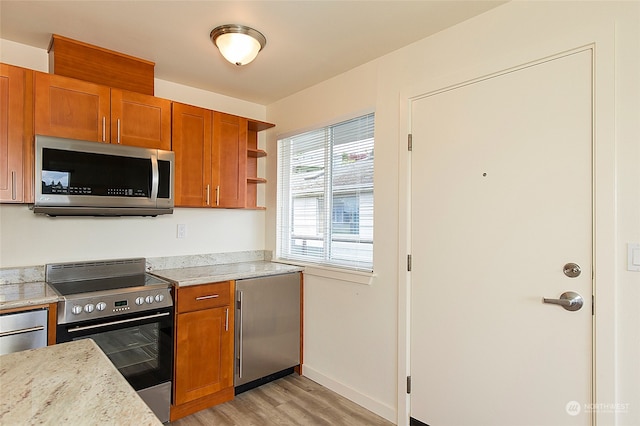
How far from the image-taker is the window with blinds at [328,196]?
2.65m

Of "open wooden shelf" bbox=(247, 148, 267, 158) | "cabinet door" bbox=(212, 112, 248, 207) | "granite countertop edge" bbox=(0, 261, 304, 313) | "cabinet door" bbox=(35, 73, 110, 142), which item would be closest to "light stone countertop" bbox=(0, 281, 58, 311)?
"granite countertop edge" bbox=(0, 261, 304, 313)

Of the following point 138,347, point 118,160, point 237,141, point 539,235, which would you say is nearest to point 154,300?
point 138,347

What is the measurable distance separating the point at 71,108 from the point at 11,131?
33cm

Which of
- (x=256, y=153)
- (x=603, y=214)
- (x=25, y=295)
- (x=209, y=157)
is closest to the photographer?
(x=603, y=214)

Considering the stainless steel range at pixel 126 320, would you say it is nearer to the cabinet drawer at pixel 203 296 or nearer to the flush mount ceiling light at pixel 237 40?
the cabinet drawer at pixel 203 296

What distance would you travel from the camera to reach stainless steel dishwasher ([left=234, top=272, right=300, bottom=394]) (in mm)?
2645

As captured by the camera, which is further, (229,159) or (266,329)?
(229,159)

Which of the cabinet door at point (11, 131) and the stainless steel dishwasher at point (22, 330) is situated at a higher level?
the cabinet door at point (11, 131)

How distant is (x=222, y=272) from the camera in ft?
8.90

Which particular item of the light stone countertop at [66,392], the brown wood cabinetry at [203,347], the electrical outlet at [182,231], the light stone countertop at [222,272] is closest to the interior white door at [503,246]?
the light stone countertop at [222,272]

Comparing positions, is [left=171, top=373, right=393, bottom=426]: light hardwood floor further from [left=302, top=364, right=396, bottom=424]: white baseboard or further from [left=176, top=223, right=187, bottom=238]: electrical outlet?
[left=176, top=223, right=187, bottom=238]: electrical outlet

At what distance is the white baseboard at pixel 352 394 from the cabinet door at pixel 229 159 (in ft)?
5.07

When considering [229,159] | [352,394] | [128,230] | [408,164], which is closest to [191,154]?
[229,159]

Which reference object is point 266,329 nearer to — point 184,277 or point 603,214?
point 184,277
